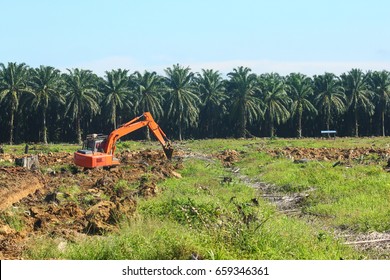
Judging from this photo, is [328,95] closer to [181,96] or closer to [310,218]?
[181,96]

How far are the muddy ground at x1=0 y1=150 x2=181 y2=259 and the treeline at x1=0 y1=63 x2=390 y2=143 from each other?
81.5 feet

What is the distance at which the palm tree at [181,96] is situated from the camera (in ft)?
189

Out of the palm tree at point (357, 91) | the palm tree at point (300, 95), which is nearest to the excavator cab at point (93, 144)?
the palm tree at point (300, 95)

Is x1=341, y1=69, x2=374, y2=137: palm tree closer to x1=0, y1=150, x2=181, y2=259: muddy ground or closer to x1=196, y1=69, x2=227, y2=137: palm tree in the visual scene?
x1=196, y1=69, x2=227, y2=137: palm tree

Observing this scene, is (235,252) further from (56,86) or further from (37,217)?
(56,86)

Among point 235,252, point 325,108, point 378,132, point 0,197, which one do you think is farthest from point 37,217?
point 378,132

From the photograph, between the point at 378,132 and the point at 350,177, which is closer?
the point at 350,177

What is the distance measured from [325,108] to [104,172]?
41.8 metres

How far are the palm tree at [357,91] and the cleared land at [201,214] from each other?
130 ft

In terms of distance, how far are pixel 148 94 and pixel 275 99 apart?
46.1ft

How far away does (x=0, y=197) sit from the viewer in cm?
1681

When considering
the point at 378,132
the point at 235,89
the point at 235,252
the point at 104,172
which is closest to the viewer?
the point at 235,252

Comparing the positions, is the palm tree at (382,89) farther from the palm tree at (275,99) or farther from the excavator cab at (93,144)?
the excavator cab at (93,144)

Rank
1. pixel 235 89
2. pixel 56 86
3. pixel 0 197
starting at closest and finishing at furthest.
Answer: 1. pixel 0 197
2. pixel 56 86
3. pixel 235 89
